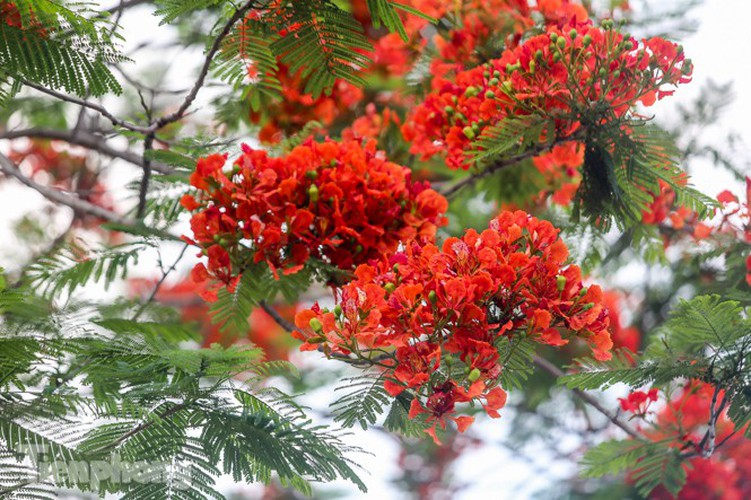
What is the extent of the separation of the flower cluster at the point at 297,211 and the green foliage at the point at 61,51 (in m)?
0.41

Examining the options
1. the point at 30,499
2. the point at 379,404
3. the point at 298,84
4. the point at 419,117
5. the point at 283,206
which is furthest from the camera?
the point at 298,84

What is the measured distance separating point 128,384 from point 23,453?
28 centimetres

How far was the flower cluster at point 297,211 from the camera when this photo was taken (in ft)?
8.71

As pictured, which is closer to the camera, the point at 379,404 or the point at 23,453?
the point at 23,453

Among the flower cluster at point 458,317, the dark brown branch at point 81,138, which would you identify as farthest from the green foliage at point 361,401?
the dark brown branch at point 81,138

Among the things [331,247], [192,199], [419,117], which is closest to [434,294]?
[331,247]

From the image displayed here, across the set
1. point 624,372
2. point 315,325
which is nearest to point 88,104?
point 315,325

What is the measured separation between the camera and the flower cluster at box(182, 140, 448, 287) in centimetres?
265

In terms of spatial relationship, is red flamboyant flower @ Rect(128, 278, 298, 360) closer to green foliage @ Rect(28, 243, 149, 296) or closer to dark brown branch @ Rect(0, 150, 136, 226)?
dark brown branch @ Rect(0, 150, 136, 226)

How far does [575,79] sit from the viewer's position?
8.55ft

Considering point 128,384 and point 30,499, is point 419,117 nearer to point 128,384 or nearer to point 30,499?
point 128,384

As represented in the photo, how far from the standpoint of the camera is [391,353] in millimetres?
2213

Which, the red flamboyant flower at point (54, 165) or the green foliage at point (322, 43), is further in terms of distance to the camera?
the red flamboyant flower at point (54, 165)

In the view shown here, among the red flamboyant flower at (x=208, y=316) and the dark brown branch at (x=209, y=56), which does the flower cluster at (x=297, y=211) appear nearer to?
the dark brown branch at (x=209, y=56)
